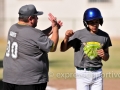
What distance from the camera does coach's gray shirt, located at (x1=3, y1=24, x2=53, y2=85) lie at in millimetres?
5109

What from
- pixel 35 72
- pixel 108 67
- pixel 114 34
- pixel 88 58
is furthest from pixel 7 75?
pixel 114 34

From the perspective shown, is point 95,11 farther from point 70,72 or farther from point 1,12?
point 1,12

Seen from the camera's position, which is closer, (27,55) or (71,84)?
(27,55)

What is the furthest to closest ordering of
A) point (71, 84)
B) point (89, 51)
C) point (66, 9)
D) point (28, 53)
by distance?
point (66, 9) < point (71, 84) < point (89, 51) < point (28, 53)

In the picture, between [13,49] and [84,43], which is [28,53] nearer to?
[13,49]

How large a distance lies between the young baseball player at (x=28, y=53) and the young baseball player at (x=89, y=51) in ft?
2.46

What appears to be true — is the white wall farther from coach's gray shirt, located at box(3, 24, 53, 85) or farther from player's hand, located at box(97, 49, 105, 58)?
coach's gray shirt, located at box(3, 24, 53, 85)

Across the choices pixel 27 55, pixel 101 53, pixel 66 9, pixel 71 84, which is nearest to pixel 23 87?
pixel 27 55

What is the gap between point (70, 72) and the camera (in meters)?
11.8

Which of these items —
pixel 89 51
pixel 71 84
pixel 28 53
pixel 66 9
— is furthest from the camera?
pixel 66 9

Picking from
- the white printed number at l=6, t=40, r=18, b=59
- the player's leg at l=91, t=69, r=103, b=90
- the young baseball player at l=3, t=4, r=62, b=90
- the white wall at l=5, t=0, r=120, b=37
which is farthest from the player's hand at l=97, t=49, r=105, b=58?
the white wall at l=5, t=0, r=120, b=37

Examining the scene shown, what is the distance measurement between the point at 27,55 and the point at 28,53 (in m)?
0.03

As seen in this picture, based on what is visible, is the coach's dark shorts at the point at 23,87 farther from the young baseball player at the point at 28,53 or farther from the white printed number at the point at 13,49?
the white printed number at the point at 13,49

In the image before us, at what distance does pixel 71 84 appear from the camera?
31.8 ft
